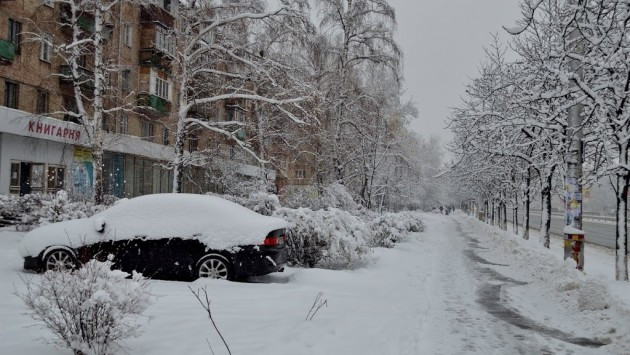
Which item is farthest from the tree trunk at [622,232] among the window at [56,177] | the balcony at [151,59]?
the balcony at [151,59]

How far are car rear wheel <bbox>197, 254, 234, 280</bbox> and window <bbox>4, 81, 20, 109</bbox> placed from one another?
1858 centimetres

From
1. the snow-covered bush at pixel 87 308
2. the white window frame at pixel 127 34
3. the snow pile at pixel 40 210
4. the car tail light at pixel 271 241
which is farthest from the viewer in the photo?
the white window frame at pixel 127 34

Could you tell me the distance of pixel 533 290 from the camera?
33.0ft

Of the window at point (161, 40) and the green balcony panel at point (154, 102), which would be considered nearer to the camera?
the green balcony panel at point (154, 102)

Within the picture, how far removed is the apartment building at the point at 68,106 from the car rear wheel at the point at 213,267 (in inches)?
419

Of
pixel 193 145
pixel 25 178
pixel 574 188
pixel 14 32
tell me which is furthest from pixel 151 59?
pixel 574 188

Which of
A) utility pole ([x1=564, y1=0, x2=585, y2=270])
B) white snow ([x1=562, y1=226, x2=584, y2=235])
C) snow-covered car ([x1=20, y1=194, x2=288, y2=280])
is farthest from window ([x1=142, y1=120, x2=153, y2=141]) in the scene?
white snow ([x1=562, y1=226, x2=584, y2=235])

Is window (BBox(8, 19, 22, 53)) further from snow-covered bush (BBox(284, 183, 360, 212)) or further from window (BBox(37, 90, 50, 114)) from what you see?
snow-covered bush (BBox(284, 183, 360, 212))

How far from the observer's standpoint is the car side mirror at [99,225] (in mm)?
8344

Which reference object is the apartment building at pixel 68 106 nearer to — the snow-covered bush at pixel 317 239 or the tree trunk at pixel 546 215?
the snow-covered bush at pixel 317 239

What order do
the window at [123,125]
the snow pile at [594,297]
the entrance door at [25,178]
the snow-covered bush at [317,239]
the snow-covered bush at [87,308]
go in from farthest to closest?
the window at [123,125]
the entrance door at [25,178]
the snow-covered bush at [317,239]
the snow pile at [594,297]
the snow-covered bush at [87,308]

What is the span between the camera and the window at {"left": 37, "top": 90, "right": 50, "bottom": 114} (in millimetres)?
23406

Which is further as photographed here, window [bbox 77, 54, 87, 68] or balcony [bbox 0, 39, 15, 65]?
window [bbox 77, 54, 87, 68]

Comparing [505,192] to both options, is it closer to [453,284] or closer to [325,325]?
[453,284]
